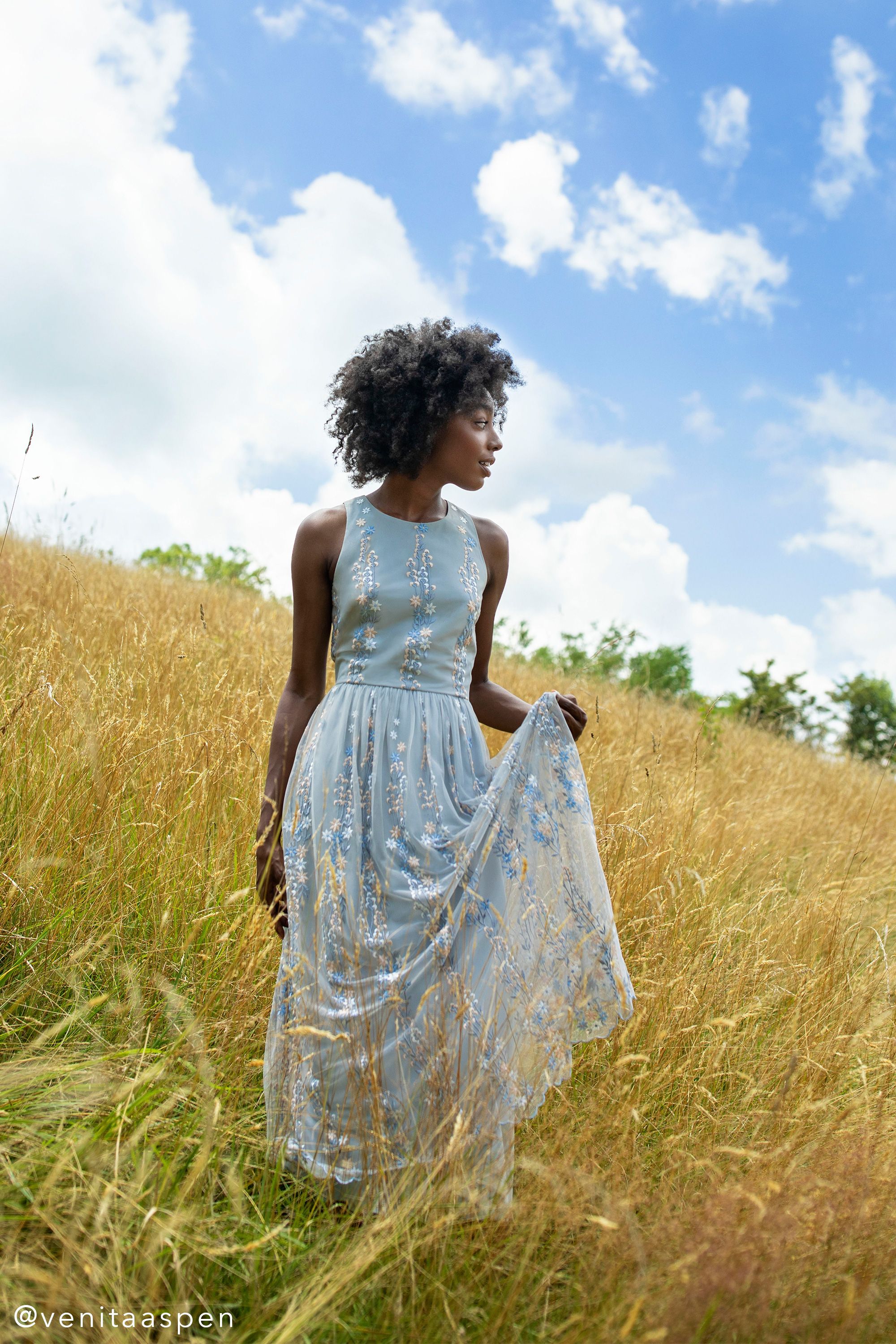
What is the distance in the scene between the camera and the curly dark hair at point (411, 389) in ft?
7.70

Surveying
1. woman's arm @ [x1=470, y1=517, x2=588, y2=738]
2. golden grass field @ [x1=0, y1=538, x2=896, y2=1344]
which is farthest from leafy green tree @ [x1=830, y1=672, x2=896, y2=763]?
woman's arm @ [x1=470, y1=517, x2=588, y2=738]

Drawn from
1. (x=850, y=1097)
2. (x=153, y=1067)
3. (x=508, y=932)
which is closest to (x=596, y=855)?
(x=508, y=932)

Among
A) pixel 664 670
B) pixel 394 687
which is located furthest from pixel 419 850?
pixel 664 670

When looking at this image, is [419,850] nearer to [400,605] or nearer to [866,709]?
[400,605]

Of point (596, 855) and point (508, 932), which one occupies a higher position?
point (596, 855)

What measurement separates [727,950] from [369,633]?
216 cm

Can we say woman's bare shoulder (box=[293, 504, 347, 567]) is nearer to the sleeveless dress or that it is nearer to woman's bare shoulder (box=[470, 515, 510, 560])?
the sleeveless dress

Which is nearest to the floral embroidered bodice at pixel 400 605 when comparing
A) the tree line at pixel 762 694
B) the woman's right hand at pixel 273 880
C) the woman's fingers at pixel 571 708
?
the woman's fingers at pixel 571 708

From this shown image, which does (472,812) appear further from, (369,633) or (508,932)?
(369,633)

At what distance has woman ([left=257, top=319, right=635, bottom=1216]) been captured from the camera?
1.84 m

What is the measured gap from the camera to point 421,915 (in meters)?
1.97

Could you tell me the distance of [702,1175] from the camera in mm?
2238

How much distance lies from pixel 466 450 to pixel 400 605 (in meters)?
0.45

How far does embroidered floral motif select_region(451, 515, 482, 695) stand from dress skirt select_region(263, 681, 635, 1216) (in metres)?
0.14
